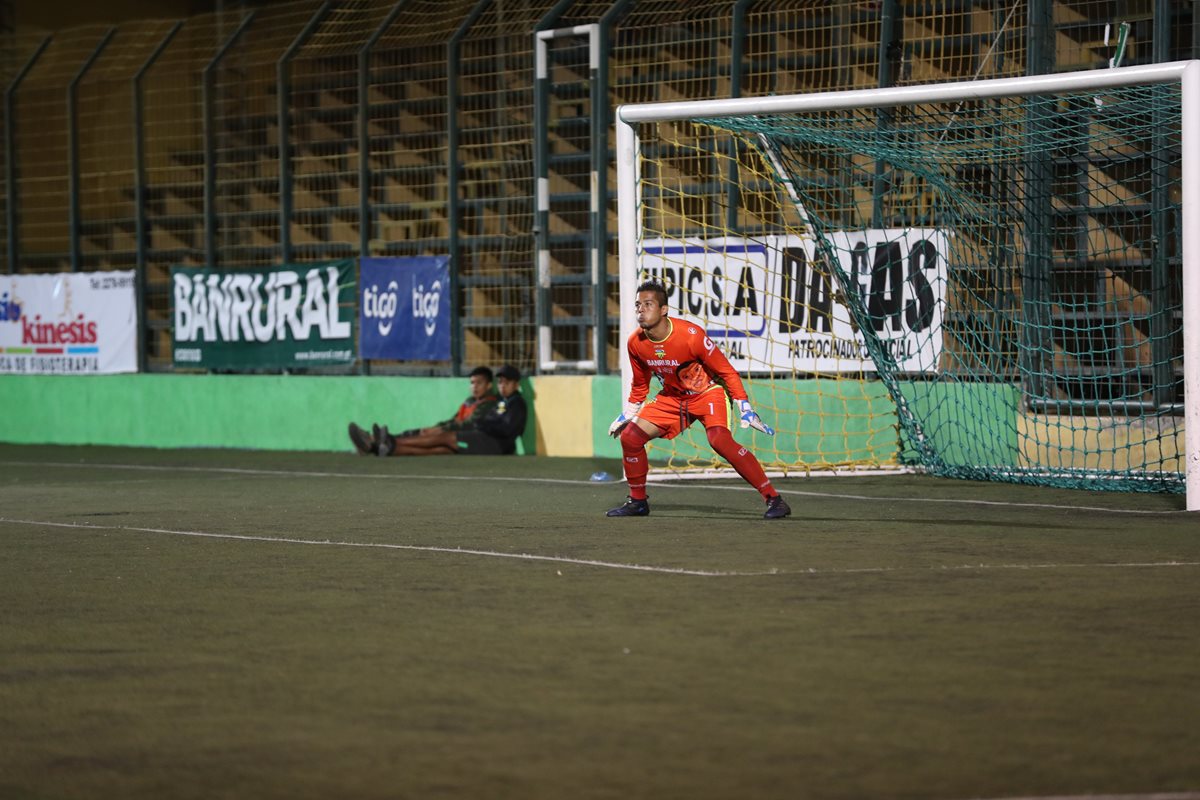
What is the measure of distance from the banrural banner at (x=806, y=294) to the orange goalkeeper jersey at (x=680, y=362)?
12.3 ft

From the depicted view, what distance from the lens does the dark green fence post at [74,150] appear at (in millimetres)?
21641

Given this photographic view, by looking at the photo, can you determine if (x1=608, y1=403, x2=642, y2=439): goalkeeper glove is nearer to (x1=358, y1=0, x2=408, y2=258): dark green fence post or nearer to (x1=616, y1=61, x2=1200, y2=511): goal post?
(x1=616, y1=61, x2=1200, y2=511): goal post

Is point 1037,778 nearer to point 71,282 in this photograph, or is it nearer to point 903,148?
point 903,148

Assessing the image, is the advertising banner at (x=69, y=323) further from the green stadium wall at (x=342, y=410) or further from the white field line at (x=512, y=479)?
the white field line at (x=512, y=479)

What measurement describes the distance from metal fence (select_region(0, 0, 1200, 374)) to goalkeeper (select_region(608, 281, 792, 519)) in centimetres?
462

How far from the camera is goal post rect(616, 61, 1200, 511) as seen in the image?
1343 cm

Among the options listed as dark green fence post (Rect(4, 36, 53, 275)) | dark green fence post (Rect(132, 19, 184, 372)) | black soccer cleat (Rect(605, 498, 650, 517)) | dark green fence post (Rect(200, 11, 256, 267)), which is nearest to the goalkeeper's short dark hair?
black soccer cleat (Rect(605, 498, 650, 517))

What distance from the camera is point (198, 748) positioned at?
5.01m

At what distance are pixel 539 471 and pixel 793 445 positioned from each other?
2245 millimetres

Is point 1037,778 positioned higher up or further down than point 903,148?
further down

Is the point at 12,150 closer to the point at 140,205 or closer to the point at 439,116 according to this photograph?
the point at 140,205

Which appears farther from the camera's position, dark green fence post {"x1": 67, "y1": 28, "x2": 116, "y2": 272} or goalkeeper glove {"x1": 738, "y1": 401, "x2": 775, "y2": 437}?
dark green fence post {"x1": 67, "y1": 28, "x2": 116, "y2": 272}

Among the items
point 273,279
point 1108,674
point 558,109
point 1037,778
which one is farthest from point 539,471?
point 1037,778

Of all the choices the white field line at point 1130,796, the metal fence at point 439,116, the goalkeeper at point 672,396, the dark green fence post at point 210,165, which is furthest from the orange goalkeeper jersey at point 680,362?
the dark green fence post at point 210,165
